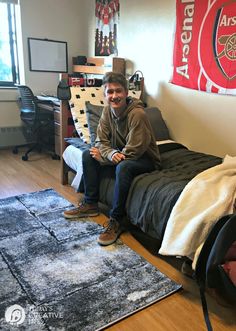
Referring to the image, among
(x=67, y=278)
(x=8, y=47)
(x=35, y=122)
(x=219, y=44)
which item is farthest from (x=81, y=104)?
(x=8, y=47)

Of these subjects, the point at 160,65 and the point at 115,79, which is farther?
the point at 160,65

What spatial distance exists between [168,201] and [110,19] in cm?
282

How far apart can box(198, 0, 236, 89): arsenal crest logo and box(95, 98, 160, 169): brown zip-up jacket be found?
814mm

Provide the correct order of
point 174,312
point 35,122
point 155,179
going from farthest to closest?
point 35,122, point 155,179, point 174,312

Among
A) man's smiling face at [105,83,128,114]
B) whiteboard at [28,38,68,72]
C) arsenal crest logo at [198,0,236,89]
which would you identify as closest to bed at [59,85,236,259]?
man's smiling face at [105,83,128,114]

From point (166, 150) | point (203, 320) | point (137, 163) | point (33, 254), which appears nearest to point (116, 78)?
point (137, 163)

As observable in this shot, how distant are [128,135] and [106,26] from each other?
2.28m

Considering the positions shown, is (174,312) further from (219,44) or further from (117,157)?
(219,44)

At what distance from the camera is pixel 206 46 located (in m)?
2.55

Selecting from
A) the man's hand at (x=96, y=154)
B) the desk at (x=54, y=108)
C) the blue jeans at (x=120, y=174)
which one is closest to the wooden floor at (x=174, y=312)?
the blue jeans at (x=120, y=174)

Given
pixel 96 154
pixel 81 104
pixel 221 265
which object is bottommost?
pixel 221 265

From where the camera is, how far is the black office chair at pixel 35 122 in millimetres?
3644

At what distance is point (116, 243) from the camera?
6.54 feet

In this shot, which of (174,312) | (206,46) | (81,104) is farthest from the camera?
(81,104)
